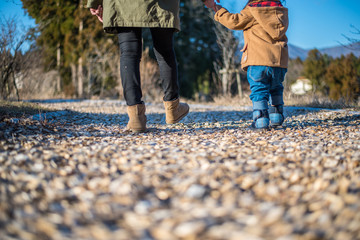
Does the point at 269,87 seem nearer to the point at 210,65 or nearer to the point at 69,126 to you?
the point at 69,126

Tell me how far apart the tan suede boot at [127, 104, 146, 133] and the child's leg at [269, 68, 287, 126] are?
44.2 inches

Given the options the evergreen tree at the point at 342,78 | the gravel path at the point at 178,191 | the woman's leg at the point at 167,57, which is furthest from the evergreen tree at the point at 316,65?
the gravel path at the point at 178,191

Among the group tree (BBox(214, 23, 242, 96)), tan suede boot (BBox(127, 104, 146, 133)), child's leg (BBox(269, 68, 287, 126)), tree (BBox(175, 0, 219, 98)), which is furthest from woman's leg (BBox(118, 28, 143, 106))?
tree (BBox(175, 0, 219, 98))

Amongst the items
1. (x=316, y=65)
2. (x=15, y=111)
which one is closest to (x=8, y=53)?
(x=15, y=111)

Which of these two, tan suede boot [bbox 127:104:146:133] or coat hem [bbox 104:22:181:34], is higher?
coat hem [bbox 104:22:181:34]

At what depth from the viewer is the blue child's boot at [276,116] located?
242 cm

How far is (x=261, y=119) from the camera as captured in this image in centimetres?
229

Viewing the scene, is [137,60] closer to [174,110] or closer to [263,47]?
[174,110]

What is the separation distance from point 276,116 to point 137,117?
1.20m

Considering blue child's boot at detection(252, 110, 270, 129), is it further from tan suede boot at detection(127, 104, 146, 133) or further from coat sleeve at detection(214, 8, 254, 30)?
tan suede boot at detection(127, 104, 146, 133)

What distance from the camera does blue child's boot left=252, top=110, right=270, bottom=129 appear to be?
229 centimetres

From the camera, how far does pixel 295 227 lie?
2.40 feet

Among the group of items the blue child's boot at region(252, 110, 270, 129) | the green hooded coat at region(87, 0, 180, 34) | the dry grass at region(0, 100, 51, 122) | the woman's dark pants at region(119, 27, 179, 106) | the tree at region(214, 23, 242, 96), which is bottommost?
the blue child's boot at region(252, 110, 270, 129)

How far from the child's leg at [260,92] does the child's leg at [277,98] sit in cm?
8
